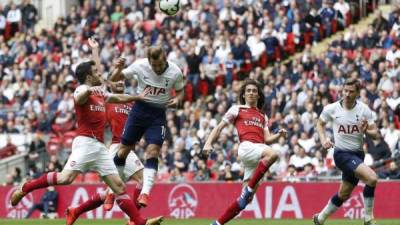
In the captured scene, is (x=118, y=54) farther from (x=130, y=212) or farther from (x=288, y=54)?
(x=130, y=212)

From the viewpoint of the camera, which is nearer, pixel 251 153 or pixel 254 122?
pixel 251 153

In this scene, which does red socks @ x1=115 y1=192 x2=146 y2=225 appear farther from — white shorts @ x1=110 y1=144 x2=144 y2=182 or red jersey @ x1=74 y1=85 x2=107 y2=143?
white shorts @ x1=110 y1=144 x2=144 y2=182

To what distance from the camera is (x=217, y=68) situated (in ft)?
111

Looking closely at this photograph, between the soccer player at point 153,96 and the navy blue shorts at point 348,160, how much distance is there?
261cm

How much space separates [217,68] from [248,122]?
49.3 feet

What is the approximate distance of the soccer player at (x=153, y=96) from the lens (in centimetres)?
1845

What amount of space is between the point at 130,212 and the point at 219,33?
57.7ft

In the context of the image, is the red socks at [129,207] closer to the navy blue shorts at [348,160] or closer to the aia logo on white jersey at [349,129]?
the navy blue shorts at [348,160]

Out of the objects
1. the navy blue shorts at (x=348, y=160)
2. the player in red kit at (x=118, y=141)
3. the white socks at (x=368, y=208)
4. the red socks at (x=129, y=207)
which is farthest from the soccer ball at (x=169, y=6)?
the white socks at (x=368, y=208)

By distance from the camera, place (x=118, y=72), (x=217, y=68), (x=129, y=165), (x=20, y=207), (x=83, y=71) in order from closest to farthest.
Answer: (x=83, y=71), (x=118, y=72), (x=129, y=165), (x=20, y=207), (x=217, y=68)

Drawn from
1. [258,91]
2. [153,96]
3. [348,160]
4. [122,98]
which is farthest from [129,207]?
[348,160]

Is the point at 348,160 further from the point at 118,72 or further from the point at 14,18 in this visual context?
the point at 14,18

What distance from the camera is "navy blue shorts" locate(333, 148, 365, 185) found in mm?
18875

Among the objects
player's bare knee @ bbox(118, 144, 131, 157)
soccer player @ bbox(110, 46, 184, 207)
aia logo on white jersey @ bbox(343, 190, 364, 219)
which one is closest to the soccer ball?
soccer player @ bbox(110, 46, 184, 207)
